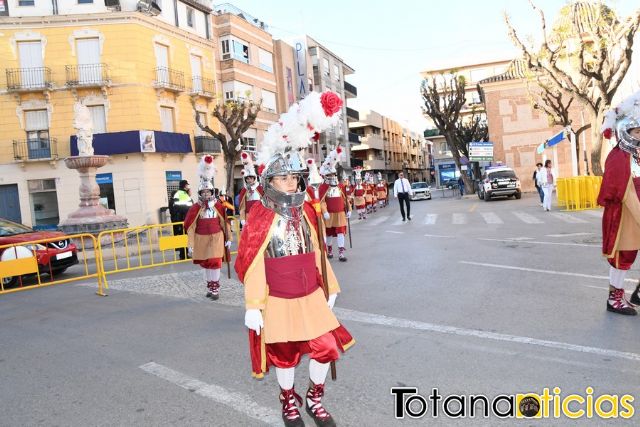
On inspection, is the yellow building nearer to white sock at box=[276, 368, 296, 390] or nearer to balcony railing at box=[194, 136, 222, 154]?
balcony railing at box=[194, 136, 222, 154]

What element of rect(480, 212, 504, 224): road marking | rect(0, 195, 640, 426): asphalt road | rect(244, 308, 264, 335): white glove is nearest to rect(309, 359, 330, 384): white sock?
rect(0, 195, 640, 426): asphalt road

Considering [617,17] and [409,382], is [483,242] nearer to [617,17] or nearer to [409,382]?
[409,382]

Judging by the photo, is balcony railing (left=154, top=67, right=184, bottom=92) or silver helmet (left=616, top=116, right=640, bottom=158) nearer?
silver helmet (left=616, top=116, right=640, bottom=158)

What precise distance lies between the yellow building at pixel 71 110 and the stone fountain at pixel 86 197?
10.0 m

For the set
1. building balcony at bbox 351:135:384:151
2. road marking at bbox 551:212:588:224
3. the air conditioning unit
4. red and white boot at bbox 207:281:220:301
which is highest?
the air conditioning unit

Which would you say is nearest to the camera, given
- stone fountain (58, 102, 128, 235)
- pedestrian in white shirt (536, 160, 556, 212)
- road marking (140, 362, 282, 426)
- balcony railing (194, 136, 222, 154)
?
road marking (140, 362, 282, 426)

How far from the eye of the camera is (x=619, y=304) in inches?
214

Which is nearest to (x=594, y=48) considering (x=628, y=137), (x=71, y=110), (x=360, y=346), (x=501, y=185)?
(x=501, y=185)

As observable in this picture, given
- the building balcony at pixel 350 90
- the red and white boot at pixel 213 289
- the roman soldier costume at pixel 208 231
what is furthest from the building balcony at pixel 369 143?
the red and white boot at pixel 213 289

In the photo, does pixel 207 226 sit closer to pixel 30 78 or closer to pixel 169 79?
pixel 169 79

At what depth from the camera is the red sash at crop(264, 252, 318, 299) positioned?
3475 mm

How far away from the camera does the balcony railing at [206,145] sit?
3134 centimetres

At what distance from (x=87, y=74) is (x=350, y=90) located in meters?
35.0

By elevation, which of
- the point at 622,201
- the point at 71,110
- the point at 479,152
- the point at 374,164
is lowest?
the point at 622,201
